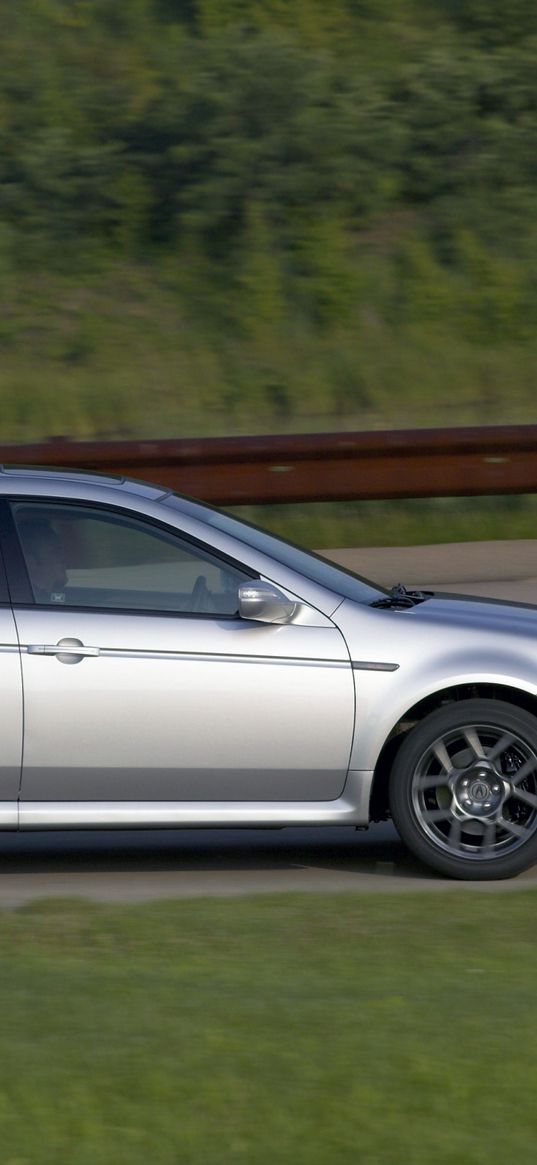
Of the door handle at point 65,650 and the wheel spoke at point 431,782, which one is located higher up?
the door handle at point 65,650

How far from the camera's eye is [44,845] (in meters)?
7.21

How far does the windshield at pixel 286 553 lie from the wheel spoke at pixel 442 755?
0.64 m

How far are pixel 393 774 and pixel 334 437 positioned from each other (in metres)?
7.02

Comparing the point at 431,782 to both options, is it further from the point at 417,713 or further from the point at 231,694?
the point at 231,694

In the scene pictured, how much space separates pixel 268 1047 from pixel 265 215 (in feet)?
55.0

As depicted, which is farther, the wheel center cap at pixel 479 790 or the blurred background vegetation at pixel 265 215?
the blurred background vegetation at pixel 265 215

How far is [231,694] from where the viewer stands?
6.19m

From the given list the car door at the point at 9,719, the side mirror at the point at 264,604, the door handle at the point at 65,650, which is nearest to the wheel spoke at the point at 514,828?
the side mirror at the point at 264,604

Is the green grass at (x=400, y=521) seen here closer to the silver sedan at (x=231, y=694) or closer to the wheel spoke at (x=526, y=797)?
the silver sedan at (x=231, y=694)

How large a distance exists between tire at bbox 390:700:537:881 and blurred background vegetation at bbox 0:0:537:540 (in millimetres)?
10338

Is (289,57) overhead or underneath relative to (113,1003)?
overhead

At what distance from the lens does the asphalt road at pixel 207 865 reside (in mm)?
6367

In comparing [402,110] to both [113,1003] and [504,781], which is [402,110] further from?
[113,1003]

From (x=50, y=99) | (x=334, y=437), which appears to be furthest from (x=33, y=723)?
(x=50, y=99)
